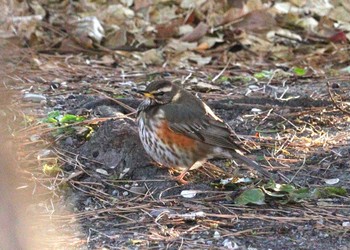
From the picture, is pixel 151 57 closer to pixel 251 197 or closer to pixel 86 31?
pixel 86 31

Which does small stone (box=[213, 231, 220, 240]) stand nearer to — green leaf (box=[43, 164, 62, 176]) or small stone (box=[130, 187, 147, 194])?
small stone (box=[130, 187, 147, 194])

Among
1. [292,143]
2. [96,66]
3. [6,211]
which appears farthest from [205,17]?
A: [6,211]

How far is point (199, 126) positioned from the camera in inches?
235

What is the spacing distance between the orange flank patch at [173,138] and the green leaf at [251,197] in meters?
0.72

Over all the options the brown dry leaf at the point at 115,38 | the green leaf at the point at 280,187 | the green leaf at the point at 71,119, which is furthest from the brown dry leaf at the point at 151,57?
the green leaf at the point at 280,187

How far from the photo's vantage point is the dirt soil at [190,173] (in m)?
4.90

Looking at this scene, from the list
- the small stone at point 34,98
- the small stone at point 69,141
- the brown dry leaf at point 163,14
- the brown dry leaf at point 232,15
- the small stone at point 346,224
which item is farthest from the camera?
the brown dry leaf at point 163,14

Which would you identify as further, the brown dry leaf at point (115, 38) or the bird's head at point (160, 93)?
the brown dry leaf at point (115, 38)

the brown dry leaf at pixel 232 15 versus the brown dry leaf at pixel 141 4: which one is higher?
the brown dry leaf at pixel 232 15

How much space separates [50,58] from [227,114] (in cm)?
284

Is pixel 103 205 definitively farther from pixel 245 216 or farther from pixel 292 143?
pixel 292 143

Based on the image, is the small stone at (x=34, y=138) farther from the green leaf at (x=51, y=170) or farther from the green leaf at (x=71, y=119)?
the green leaf at (x=51, y=170)

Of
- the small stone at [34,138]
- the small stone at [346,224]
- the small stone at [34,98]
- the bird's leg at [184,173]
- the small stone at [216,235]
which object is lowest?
the small stone at [34,98]

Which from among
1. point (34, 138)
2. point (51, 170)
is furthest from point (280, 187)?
point (34, 138)
